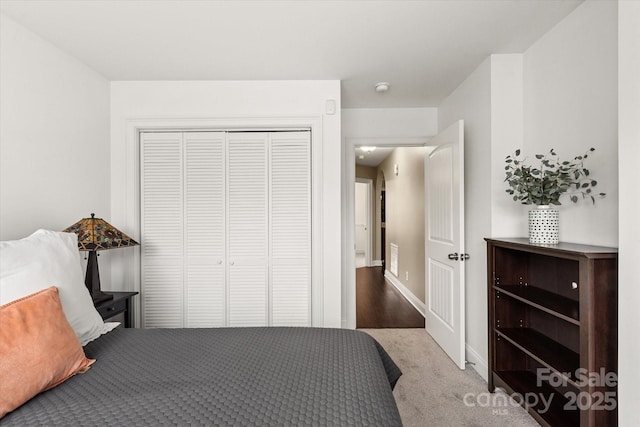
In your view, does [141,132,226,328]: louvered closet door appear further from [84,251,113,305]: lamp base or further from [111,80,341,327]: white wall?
[84,251,113,305]: lamp base

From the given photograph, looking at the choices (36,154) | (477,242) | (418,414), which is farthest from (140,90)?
(418,414)

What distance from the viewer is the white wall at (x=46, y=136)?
1.93 meters

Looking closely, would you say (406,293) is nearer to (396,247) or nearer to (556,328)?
(396,247)

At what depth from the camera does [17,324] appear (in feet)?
3.63

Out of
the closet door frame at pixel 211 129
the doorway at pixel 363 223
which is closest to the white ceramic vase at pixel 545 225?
the closet door frame at pixel 211 129

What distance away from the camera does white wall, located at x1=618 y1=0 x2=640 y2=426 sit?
1.34 m

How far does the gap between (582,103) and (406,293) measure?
3.71 m

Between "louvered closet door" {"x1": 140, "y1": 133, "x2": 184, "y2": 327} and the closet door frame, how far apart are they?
2.6 inches

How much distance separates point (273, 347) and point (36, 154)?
201 cm

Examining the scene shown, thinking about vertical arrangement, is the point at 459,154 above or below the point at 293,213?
above

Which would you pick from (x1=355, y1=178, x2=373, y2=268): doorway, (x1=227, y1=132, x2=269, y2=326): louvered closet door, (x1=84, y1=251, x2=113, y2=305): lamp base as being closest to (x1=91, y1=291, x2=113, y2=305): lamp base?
(x1=84, y1=251, x2=113, y2=305): lamp base

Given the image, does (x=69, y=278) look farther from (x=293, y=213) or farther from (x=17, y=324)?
(x=293, y=213)

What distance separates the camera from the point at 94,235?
2145mm

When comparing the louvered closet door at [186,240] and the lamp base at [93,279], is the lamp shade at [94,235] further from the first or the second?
the louvered closet door at [186,240]
